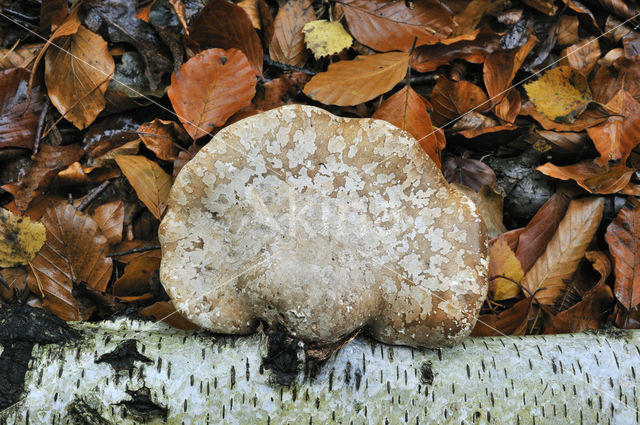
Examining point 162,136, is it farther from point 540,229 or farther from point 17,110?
point 540,229

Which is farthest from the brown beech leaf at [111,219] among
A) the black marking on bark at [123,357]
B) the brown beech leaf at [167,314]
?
the black marking on bark at [123,357]

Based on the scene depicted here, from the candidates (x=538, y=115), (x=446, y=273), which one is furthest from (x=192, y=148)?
(x=538, y=115)

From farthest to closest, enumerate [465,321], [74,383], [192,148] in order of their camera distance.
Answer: [192,148], [465,321], [74,383]

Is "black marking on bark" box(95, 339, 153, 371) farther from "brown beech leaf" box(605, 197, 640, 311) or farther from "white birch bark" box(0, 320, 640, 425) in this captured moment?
"brown beech leaf" box(605, 197, 640, 311)

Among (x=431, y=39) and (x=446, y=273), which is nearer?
(x=446, y=273)

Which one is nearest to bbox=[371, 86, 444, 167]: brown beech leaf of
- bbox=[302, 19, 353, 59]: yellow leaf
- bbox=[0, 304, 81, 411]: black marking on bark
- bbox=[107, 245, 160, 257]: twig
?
bbox=[302, 19, 353, 59]: yellow leaf

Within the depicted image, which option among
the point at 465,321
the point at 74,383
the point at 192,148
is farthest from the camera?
the point at 192,148

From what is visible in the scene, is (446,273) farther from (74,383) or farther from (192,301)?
(74,383)

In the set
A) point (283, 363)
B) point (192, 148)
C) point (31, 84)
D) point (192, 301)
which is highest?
point (31, 84)
